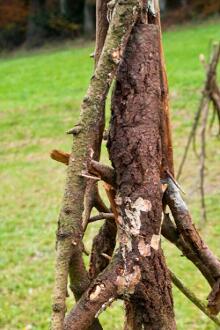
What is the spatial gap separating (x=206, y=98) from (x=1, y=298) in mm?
2119

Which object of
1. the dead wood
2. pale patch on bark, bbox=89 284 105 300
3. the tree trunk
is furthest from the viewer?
the tree trunk

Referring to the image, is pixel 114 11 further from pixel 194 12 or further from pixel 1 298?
pixel 194 12

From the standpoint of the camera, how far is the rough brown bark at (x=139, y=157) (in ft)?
6.93

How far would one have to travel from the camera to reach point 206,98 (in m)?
6.09

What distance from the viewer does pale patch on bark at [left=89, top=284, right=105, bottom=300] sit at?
6.89 ft

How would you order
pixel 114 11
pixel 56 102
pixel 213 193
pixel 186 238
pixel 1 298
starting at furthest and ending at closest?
pixel 56 102
pixel 213 193
pixel 1 298
pixel 186 238
pixel 114 11

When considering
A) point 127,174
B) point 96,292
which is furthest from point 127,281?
point 127,174

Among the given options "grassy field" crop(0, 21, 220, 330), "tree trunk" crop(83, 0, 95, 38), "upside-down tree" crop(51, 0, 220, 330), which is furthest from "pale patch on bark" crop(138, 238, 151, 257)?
"tree trunk" crop(83, 0, 95, 38)

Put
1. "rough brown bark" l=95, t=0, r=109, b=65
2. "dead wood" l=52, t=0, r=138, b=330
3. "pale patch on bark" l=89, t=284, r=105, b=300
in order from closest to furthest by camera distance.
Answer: "dead wood" l=52, t=0, r=138, b=330 < "pale patch on bark" l=89, t=284, r=105, b=300 < "rough brown bark" l=95, t=0, r=109, b=65

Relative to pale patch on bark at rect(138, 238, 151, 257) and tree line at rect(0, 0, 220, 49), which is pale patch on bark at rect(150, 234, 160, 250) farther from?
tree line at rect(0, 0, 220, 49)

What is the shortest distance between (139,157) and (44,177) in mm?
7782

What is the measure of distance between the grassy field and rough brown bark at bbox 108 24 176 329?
9.31 ft

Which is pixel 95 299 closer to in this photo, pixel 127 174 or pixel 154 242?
pixel 154 242

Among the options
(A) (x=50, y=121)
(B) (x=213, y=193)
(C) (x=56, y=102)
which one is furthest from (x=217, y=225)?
(C) (x=56, y=102)
